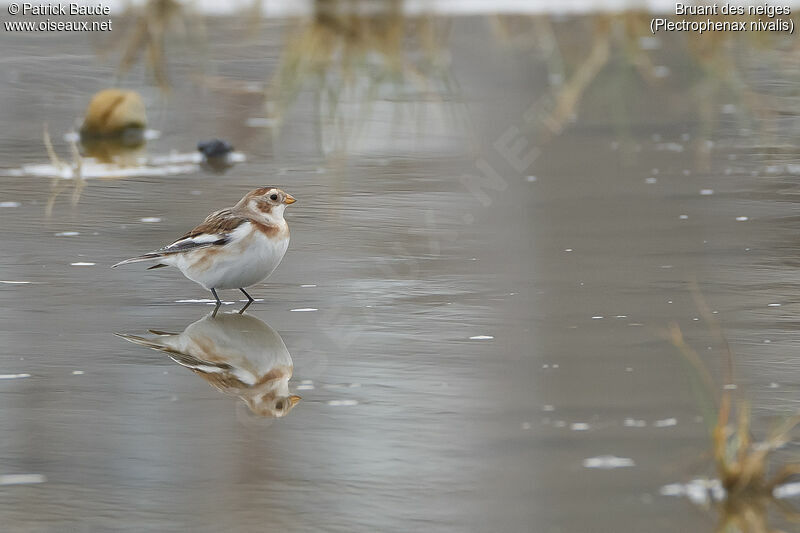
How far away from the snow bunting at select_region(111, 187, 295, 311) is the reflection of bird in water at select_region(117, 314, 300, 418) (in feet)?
0.57

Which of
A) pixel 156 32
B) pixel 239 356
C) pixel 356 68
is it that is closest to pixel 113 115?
pixel 356 68

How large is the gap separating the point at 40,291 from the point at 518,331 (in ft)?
6.64

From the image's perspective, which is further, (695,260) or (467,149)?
(467,149)

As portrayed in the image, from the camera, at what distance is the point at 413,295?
6473 mm

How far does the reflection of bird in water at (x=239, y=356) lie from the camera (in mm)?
5012

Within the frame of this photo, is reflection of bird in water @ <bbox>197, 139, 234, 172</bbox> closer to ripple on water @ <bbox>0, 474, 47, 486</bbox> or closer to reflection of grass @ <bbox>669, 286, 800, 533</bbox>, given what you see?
ripple on water @ <bbox>0, 474, 47, 486</bbox>

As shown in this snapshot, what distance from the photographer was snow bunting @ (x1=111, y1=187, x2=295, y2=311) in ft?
20.4

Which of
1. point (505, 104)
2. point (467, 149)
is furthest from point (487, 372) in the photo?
point (505, 104)

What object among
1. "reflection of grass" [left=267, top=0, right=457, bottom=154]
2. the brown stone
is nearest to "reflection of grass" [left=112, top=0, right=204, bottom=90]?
"reflection of grass" [left=267, top=0, right=457, bottom=154]

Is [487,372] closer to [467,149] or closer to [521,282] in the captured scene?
[521,282]

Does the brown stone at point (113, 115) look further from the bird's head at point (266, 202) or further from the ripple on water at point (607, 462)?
the ripple on water at point (607, 462)

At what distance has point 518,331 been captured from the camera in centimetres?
586

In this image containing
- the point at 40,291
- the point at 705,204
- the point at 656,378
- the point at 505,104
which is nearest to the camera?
the point at 656,378

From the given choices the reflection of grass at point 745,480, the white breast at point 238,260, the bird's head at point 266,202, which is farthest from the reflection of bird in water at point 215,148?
the reflection of grass at point 745,480
